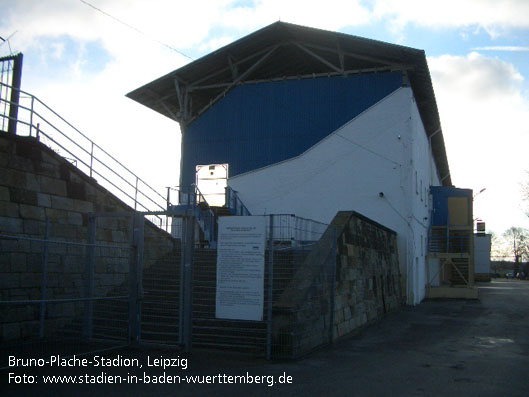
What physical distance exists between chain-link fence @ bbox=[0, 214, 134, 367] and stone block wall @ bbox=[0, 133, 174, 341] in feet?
0.06

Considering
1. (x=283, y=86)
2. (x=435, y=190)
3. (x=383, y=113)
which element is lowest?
(x=435, y=190)

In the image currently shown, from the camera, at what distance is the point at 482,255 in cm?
5247

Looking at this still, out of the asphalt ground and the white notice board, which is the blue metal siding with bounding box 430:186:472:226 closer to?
the asphalt ground

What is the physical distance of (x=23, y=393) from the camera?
6.41m

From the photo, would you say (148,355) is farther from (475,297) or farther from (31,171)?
(475,297)

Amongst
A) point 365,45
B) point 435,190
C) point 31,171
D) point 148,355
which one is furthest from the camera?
point 435,190

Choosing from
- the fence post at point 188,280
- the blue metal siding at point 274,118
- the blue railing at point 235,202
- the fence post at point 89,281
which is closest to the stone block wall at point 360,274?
the fence post at point 188,280

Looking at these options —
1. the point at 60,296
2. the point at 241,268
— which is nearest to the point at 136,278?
the point at 60,296

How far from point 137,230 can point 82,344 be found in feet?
7.33

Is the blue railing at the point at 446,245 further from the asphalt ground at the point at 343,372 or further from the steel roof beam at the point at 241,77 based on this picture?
the asphalt ground at the point at 343,372

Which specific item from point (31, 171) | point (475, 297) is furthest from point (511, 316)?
point (31, 171)

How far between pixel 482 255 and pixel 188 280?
49.1 metres

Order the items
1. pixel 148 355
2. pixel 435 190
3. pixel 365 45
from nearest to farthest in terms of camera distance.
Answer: pixel 148 355 → pixel 365 45 → pixel 435 190

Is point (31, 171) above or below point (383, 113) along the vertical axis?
below
